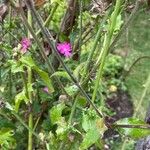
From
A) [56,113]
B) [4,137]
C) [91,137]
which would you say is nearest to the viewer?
[91,137]

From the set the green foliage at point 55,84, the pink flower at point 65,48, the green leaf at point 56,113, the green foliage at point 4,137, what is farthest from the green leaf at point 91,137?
the pink flower at point 65,48

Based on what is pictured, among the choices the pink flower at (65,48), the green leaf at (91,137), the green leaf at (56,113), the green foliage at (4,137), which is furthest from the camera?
the pink flower at (65,48)

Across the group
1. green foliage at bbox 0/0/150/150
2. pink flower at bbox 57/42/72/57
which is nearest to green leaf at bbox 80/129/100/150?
green foliage at bbox 0/0/150/150

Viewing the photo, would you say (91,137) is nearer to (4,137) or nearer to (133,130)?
(133,130)

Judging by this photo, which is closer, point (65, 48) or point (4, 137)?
point (4, 137)

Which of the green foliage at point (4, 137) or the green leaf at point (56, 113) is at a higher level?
the green leaf at point (56, 113)

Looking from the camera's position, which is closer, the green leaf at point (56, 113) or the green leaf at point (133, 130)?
the green leaf at point (133, 130)

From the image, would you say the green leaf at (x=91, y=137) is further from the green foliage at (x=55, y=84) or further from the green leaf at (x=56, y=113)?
the green leaf at (x=56, y=113)

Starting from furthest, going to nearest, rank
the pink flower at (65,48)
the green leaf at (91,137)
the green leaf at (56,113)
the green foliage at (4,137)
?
the pink flower at (65,48), the green foliage at (4,137), the green leaf at (56,113), the green leaf at (91,137)

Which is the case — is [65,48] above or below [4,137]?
above

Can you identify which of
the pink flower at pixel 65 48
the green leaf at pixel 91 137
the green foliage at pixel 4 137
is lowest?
the green foliage at pixel 4 137

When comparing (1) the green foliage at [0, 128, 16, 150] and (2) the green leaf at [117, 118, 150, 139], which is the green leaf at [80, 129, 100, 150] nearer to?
(2) the green leaf at [117, 118, 150, 139]

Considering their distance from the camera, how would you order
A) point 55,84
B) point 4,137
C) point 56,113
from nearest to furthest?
point 56,113 < point 4,137 < point 55,84

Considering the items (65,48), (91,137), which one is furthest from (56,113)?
(65,48)
